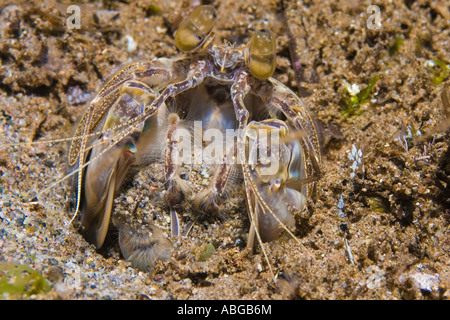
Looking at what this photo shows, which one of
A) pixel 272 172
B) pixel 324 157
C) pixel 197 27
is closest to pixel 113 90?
pixel 197 27

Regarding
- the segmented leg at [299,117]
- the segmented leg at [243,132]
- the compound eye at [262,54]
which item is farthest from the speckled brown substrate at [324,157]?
the compound eye at [262,54]

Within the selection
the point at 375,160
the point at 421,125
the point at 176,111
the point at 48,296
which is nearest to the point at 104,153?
the point at 176,111

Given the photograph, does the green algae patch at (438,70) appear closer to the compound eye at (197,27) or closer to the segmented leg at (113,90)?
the compound eye at (197,27)

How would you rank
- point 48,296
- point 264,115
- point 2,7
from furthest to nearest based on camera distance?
point 2,7 < point 264,115 < point 48,296

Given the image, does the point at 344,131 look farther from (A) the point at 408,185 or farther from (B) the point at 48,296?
(B) the point at 48,296

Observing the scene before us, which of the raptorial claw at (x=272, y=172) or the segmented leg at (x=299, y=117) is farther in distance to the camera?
the segmented leg at (x=299, y=117)
